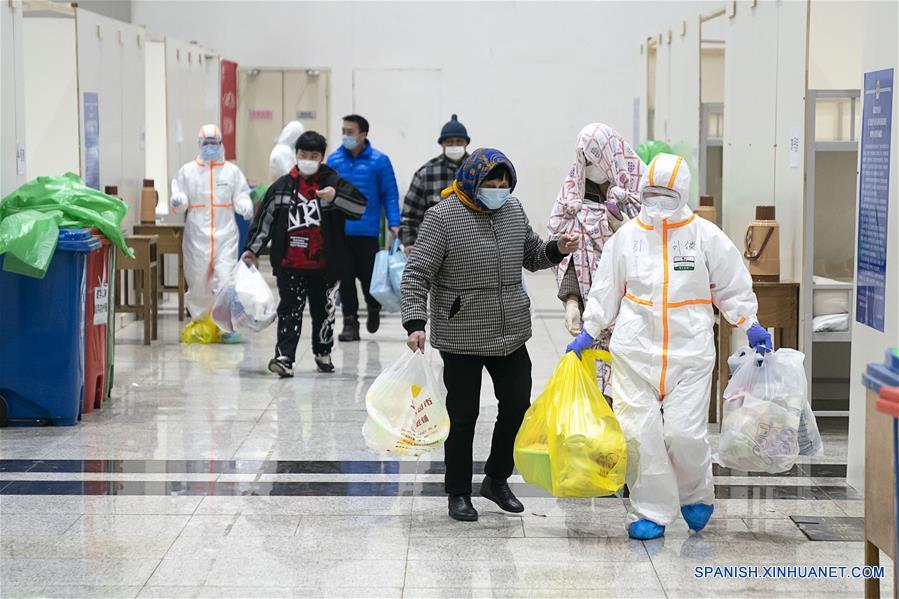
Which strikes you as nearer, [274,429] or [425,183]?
[274,429]

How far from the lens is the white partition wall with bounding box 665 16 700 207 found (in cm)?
891

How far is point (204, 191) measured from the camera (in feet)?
30.5

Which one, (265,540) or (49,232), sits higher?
(49,232)

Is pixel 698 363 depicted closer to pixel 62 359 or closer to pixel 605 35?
pixel 62 359

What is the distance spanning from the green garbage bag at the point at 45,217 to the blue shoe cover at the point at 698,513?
3.35m

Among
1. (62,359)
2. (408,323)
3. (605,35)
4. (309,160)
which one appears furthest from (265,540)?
(605,35)

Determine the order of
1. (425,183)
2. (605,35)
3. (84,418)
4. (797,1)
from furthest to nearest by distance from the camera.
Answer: (605,35) → (425,183) → (84,418) → (797,1)

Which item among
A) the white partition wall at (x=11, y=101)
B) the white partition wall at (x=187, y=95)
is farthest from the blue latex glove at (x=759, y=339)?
the white partition wall at (x=187, y=95)

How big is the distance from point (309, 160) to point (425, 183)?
99 centimetres

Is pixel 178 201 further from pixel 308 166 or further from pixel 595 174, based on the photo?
pixel 595 174

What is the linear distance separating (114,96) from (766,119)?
5531 millimetres

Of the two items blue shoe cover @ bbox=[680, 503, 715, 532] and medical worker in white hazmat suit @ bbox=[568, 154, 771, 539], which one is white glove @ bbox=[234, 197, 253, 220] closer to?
medical worker in white hazmat suit @ bbox=[568, 154, 771, 539]

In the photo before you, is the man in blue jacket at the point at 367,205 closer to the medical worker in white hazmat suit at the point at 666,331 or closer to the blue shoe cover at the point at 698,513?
the medical worker in white hazmat suit at the point at 666,331

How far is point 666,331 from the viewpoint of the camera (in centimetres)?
439
